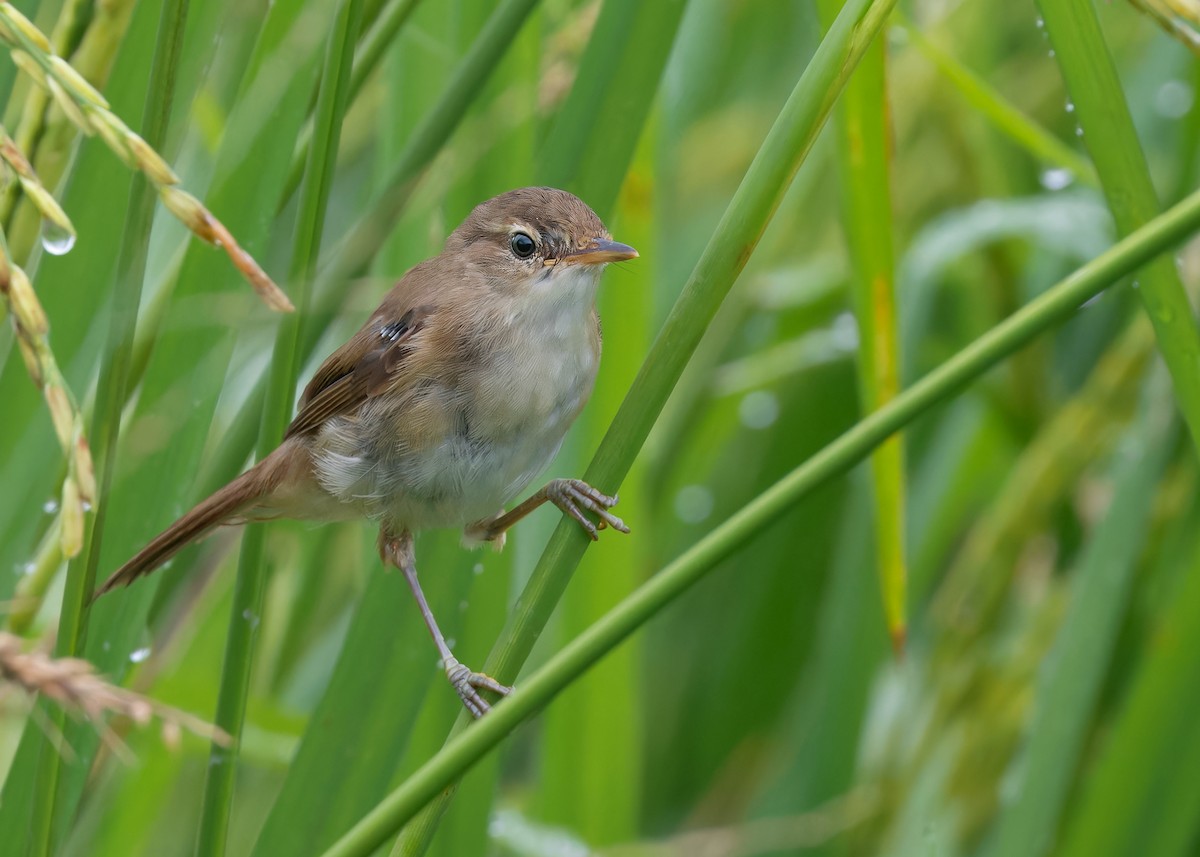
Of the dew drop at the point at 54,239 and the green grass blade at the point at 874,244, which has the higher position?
the green grass blade at the point at 874,244

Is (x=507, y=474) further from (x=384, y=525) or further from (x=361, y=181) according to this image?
(x=361, y=181)

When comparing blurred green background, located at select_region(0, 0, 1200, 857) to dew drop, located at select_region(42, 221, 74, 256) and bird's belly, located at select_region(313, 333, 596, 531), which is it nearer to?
bird's belly, located at select_region(313, 333, 596, 531)

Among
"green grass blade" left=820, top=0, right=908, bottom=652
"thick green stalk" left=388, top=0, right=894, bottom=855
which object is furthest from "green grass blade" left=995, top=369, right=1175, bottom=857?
"thick green stalk" left=388, top=0, right=894, bottom=855

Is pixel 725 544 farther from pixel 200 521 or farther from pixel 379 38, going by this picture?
pixel 200 521

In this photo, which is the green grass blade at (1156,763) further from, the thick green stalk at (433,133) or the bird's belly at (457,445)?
the thick green stalk at (433,133)

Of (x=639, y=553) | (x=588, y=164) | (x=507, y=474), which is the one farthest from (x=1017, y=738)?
(x=588, y=164)

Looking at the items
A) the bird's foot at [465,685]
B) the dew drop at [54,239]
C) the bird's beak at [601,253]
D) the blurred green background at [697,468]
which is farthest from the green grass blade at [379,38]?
the bird's foot at [465,685]
